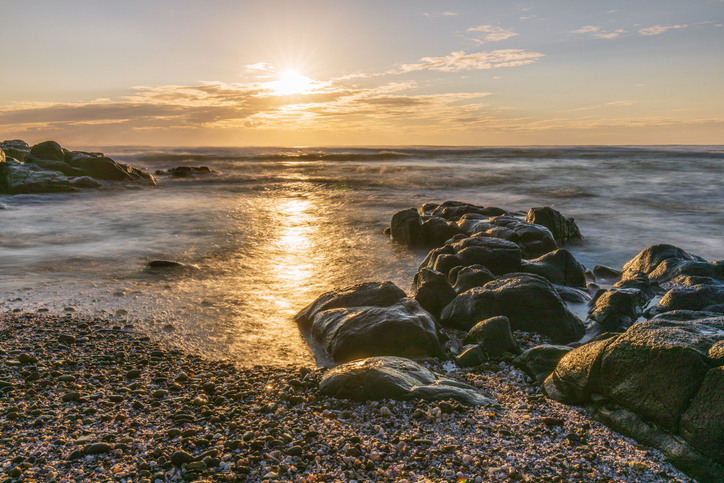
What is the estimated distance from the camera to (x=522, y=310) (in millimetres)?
5926

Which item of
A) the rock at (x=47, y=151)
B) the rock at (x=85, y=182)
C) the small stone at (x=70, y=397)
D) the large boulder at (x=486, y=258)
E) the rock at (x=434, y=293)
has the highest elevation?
the rock at (x=47, y=151)

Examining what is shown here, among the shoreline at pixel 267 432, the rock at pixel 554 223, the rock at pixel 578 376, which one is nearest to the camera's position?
the shoreline at pixel 267 432

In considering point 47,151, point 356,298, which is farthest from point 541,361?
point 47,151

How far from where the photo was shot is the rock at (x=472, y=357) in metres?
4.85

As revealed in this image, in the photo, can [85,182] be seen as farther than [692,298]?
Yes

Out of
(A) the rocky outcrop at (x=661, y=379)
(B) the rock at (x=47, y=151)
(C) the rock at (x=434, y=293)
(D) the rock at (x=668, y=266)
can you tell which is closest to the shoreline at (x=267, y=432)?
(A) the rocky outcrop at (x=661, y=379)

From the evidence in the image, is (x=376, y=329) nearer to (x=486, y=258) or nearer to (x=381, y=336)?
(x=381, y=336)

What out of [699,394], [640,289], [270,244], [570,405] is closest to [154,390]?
[570,405]

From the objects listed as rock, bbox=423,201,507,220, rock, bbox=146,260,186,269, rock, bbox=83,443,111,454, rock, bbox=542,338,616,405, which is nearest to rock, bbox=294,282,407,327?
rock, bbox=542,338,616,405

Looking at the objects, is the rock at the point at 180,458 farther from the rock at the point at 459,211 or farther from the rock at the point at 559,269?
the rock at the point at 459,211

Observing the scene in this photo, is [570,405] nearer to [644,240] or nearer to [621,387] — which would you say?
[621,387]

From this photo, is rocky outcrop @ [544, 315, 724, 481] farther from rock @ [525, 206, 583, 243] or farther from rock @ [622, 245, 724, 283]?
rock @ [525, 206, 583, 243]

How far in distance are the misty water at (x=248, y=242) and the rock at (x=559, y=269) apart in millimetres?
2319

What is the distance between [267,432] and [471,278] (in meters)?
4.41
